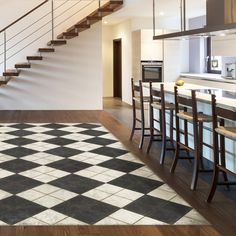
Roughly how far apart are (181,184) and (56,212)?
139cm

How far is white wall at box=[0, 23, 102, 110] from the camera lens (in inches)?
383

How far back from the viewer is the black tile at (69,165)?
4.65 m

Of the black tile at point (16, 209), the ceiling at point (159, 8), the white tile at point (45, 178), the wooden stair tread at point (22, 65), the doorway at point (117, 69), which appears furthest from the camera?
the doorway at point (117, 69)

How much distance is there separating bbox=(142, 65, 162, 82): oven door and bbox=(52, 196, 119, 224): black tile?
662cm

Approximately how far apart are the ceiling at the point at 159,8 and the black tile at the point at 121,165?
12.6 ft

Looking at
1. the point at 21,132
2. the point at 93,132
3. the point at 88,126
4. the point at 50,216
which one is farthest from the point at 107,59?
the point at 50,216

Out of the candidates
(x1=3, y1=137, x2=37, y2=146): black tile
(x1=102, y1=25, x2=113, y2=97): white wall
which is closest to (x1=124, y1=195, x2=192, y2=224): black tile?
(x1=3, y1=137, x2=37, y2=146): black tile

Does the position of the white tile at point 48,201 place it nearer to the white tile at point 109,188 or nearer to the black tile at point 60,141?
the white tile at point 109,188

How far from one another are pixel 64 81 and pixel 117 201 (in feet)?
21.9

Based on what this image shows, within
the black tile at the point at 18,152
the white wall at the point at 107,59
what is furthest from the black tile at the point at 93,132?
the white wall at the point at 107,59

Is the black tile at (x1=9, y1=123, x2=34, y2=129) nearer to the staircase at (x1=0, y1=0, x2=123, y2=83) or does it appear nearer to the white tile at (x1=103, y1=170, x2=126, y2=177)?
the staircase at (x1=0, y1=0, x2=123, y2=83)

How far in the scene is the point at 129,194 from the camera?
3.80 m

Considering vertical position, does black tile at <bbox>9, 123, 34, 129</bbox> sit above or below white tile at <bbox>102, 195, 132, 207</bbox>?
above

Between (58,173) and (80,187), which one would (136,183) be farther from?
(58,173)
